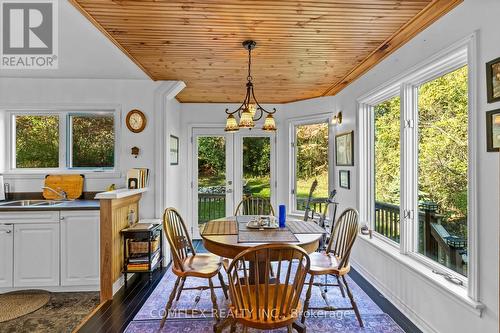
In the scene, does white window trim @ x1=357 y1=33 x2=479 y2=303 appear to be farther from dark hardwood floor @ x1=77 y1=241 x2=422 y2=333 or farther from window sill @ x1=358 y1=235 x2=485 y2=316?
dark hardwood floor @ x1=77 y1=241 x2=422 y2=333

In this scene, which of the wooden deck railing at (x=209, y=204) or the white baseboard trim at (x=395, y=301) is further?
the wooden deck railing at (x=209, y=204)

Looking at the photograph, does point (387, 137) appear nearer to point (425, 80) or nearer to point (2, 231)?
point (425, 80)

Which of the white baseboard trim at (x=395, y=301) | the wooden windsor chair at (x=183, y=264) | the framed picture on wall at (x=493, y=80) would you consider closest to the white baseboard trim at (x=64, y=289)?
the wooden windsor chair at (x=183, y=264)

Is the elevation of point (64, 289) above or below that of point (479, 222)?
below

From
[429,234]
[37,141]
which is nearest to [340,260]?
[429,234]

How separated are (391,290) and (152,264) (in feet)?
8.57

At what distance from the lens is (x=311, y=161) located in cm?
488

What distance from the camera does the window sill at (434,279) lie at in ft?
5.97

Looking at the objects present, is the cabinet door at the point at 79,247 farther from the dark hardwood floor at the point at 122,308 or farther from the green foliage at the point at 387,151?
the green foliage at the point at 387,151

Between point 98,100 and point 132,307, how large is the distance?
2.56 metres

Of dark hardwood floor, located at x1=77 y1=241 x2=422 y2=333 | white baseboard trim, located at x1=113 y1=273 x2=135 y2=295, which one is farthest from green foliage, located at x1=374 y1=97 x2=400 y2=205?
white baseboard trim, located at x1=113 y1=273 x2=135 y2=295

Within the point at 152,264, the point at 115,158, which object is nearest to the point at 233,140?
the point at 115,158

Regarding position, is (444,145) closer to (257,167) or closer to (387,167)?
(387,167)

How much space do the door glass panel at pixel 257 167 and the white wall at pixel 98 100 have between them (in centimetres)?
185
